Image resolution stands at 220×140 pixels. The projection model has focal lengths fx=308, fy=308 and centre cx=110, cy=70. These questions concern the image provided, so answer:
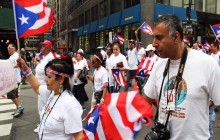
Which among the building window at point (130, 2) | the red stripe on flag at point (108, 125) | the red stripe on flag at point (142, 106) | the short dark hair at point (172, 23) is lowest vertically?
the red stripe on flag at point (108, 125)

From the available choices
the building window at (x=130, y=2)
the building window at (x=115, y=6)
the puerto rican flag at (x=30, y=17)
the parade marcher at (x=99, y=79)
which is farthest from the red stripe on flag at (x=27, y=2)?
the building window at (x=115, y=6)

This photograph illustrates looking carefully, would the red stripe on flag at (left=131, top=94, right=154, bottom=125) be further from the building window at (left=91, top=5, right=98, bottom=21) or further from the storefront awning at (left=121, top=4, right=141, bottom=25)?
the building window at (left=91, top=5, right=98, bottom=21)

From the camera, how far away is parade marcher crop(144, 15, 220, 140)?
2.42 metres

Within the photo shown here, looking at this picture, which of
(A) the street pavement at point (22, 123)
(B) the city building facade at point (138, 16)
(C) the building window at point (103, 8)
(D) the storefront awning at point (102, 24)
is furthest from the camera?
(C) the building window at point (103, 8)

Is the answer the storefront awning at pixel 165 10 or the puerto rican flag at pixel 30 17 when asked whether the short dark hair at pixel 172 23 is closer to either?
the puerto rican flag at pixel 30 17

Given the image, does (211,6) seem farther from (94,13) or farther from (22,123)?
(22,123)

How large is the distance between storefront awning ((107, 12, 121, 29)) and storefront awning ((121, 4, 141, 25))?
129 cm

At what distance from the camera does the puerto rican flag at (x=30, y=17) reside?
4.38m

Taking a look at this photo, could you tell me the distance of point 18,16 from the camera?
14.3 feet

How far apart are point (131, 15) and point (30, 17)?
22246 millimetres

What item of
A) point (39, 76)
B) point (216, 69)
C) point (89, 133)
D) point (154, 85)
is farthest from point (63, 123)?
point (39, 76)

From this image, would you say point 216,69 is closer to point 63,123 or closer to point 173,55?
point 173,55

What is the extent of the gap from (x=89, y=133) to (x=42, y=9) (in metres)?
2.65

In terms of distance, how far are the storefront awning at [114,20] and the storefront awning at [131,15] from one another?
4.22 feet
